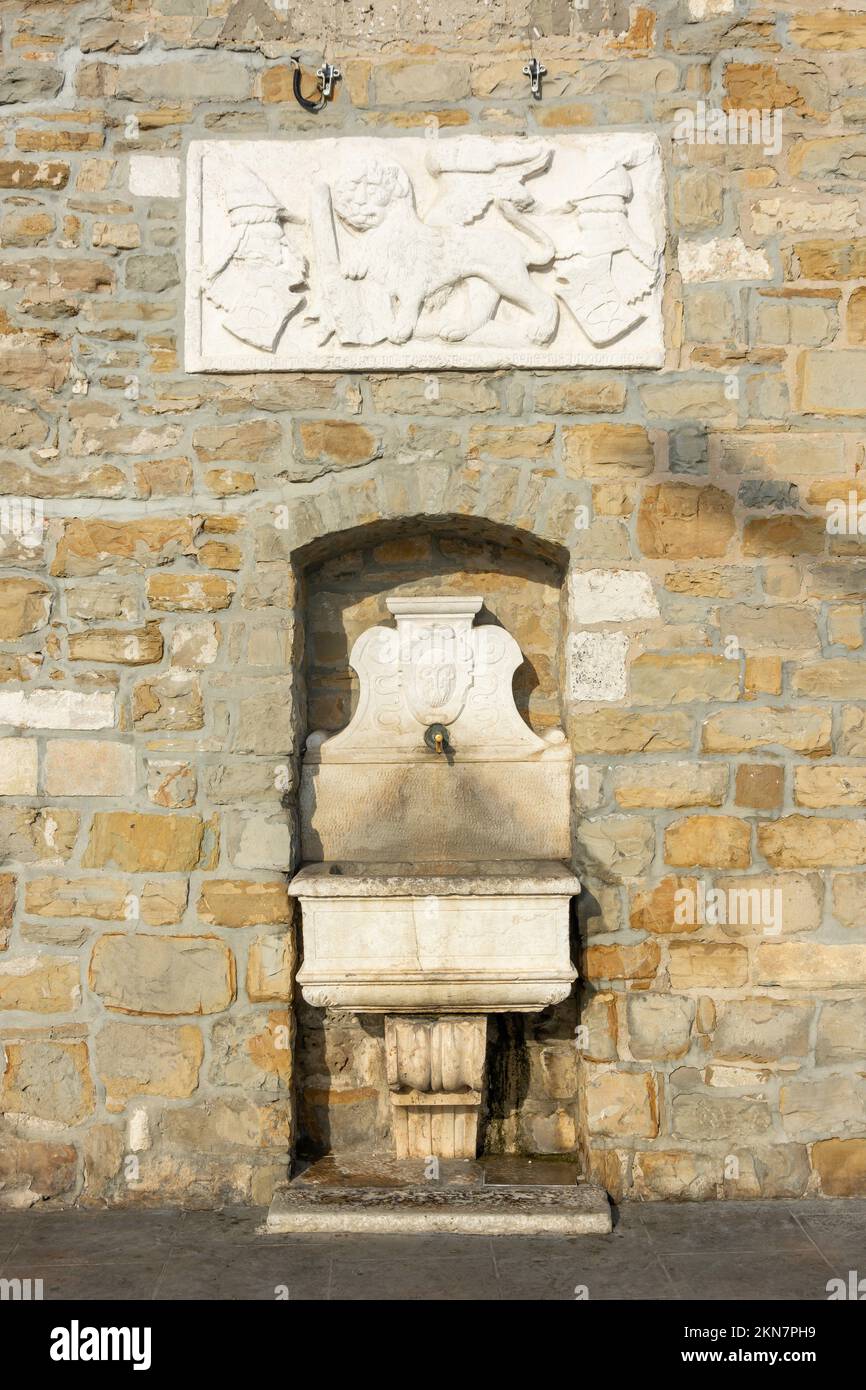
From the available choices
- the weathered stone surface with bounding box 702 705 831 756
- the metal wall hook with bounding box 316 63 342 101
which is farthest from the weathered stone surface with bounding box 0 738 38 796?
the metal wall hook with bounding box 316 63 342 101

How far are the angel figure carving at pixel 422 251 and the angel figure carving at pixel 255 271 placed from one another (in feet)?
0.33

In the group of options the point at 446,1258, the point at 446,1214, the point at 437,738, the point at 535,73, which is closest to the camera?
the point at 446,1258

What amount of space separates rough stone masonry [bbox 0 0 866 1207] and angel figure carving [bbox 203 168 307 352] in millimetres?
151

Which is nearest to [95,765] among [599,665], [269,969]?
[269,969]

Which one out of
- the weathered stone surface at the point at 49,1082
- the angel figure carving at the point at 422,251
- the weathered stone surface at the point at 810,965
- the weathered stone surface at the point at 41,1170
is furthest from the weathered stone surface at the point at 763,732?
the weathered stone surface at the point at 41,1170

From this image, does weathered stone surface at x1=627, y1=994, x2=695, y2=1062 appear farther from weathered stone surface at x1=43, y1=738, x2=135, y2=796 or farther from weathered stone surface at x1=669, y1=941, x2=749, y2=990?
weathered stone surface at x1=43, y1=738, x2=135, y2=796

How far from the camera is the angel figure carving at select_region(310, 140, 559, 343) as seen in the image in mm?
3494

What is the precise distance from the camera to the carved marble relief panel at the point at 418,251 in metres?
3.50

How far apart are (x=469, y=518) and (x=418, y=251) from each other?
81cm

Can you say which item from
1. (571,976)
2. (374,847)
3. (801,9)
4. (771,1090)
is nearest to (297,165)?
(801,9)

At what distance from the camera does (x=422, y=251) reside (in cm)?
351

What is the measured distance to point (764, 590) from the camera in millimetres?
3527

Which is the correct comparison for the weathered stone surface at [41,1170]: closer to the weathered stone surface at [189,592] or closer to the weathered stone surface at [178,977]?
the weathered stone surface at [178,977]

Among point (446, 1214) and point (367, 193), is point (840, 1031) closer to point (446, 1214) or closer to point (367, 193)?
point (446, 1214)
